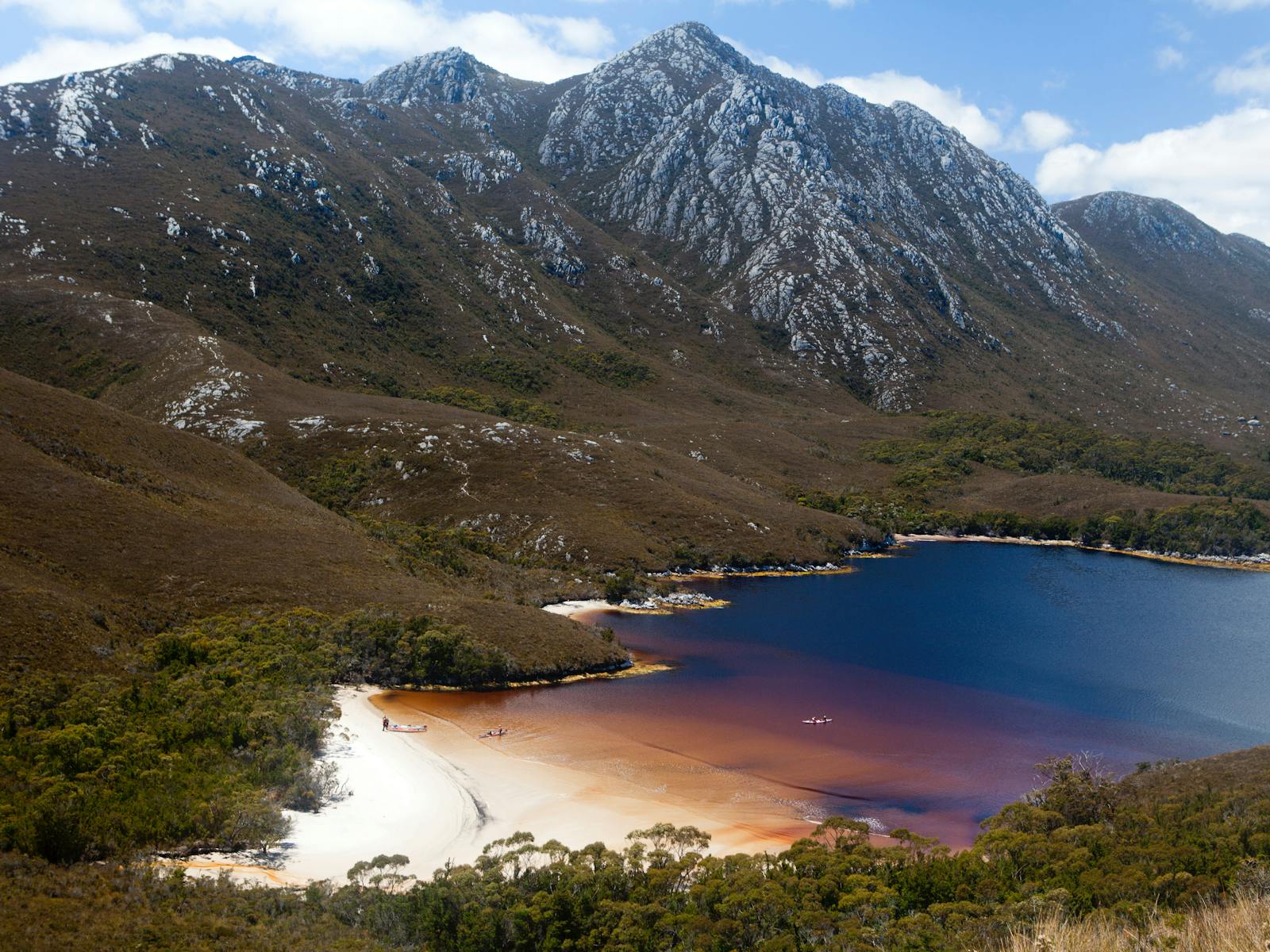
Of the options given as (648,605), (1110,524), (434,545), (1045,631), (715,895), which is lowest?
(648,605)

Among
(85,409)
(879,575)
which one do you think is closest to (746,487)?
(879,575)

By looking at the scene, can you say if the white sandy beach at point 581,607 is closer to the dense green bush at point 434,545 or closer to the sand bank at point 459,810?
the dense green bush at point 434,545

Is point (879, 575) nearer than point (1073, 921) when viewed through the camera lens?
No

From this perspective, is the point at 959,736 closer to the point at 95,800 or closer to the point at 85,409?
the point at 95,800

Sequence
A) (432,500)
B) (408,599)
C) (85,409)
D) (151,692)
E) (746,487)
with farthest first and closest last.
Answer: (746,487) → (432,500) → (85,409) → (408,599) → (151,692)

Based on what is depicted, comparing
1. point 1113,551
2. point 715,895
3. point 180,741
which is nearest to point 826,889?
point 715,895

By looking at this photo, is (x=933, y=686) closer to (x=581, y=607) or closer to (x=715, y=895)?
(x=581, y=607)
